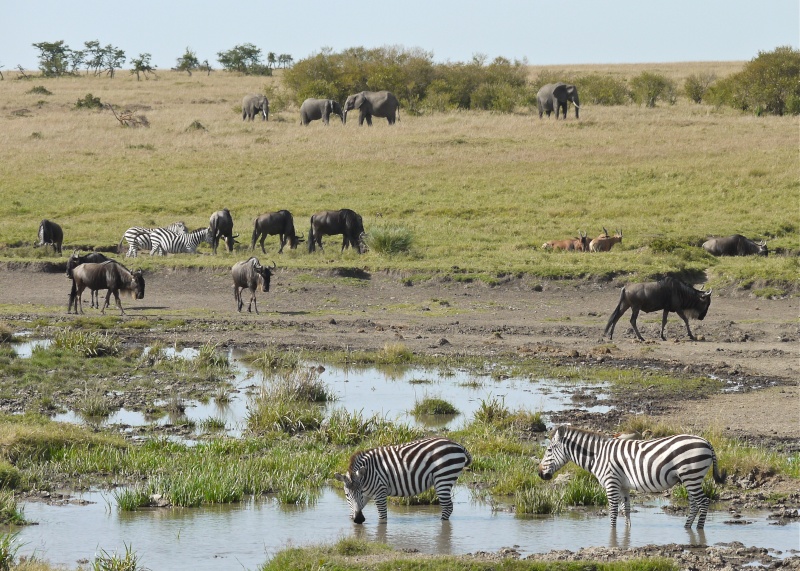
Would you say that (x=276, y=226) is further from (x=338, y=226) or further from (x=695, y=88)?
(x=695, y=88)

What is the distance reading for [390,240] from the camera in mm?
28875

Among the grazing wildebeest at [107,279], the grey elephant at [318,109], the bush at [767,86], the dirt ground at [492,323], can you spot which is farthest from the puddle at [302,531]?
the bush at [767,86]

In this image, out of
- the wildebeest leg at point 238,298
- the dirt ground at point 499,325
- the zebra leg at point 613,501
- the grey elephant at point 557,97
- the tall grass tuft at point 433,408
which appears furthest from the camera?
the grey elephant at point 557,97

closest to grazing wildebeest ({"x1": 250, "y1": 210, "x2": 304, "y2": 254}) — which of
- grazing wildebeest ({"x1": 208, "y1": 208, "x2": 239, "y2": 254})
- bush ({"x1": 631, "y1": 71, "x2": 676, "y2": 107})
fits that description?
grazing wildebeest ({"x1": 208, "y1": 208, "x2": 239, "y2": 254})

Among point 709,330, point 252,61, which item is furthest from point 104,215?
point 252,61

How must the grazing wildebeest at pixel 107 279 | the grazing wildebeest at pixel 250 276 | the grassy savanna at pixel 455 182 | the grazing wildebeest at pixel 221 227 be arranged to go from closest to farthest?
the grazing wildebeest at pixel 107 279 → the grazing wildebeest at pixel 250 276 → the grassy savanna at pixel 455 182 → the grazing wildebeest at pixel 221 227

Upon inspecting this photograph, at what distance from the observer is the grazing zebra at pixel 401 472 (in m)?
10.2

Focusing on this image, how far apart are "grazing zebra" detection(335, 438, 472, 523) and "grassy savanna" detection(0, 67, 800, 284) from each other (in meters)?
16.2

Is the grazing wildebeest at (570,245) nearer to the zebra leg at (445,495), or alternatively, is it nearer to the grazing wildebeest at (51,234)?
the grazing wildebeest at (51,234)

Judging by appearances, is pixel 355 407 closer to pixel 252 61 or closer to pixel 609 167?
pixel 609 167

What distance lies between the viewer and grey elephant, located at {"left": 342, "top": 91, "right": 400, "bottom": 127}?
180ft

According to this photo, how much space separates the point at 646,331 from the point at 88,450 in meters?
12.8

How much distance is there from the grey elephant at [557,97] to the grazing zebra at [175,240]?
26.6 metres

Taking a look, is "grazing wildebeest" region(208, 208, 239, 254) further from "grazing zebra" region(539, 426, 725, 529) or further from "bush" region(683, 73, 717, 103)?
"bush" region(683, 73, 717, 103)
